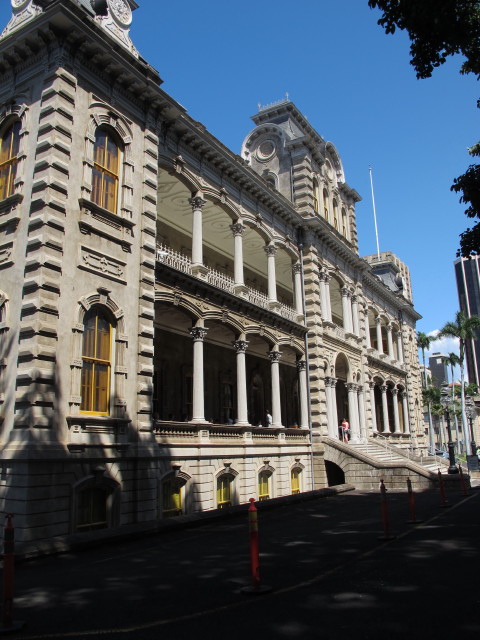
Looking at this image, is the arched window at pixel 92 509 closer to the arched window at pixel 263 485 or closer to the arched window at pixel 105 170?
the arched window at pixel 105 170

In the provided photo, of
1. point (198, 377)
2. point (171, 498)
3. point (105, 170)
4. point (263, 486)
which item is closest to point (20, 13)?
point (105, 170)

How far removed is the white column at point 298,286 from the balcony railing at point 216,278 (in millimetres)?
649

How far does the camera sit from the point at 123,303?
15.8 m

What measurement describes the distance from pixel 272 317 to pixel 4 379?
44.5 feet

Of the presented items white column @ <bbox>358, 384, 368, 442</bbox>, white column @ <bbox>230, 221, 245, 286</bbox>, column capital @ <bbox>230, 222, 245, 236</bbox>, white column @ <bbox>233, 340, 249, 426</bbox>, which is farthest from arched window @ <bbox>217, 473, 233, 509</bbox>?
white column @ <bbox>358, 384, 368, 442</bbox>

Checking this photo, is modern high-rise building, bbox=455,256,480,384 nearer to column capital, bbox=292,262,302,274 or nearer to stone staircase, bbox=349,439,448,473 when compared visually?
stone staircase, bbox=349,439,448,473

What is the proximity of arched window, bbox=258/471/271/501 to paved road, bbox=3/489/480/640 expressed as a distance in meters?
9.26

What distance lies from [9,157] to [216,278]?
8.62m

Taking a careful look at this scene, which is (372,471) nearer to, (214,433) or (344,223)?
(214,433)

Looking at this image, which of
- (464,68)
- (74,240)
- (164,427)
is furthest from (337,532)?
(464,68)

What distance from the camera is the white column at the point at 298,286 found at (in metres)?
28.1

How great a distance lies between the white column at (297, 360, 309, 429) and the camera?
26605mm

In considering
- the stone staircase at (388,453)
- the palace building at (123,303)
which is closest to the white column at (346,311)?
the palace building at (123,303)

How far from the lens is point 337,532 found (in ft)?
40.9
